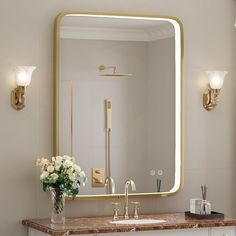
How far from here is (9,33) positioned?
4.45 metres

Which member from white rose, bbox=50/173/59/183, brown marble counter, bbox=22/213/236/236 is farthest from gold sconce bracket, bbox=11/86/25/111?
brown marble counter, bbox=22/213/236/236

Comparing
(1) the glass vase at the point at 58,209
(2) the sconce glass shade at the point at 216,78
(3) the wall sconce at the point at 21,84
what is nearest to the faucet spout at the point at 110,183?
(1) the glass vase at the point at 58,209

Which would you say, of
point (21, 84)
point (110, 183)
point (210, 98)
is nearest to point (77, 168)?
point (110, 183)

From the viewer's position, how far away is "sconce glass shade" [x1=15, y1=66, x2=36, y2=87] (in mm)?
4391

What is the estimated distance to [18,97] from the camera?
4.41m

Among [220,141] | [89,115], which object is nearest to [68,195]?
[89,115]

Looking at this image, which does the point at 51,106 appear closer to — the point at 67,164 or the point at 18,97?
the point at 18,97

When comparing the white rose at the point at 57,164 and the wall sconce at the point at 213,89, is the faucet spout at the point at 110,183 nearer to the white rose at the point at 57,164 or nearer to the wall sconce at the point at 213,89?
the white rose at the point at 57,164

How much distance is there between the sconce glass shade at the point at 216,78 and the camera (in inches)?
190

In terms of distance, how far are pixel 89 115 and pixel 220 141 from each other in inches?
39.2

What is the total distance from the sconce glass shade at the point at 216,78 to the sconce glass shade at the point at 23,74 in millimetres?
1245

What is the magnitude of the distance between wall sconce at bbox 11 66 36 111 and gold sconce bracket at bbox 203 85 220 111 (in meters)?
1.22

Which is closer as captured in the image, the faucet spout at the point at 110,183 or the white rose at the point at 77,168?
the white rose at the point at 77,168

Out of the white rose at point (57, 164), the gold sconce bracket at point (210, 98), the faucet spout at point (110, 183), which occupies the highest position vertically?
the gold sconce bracket at point (210, 98)
